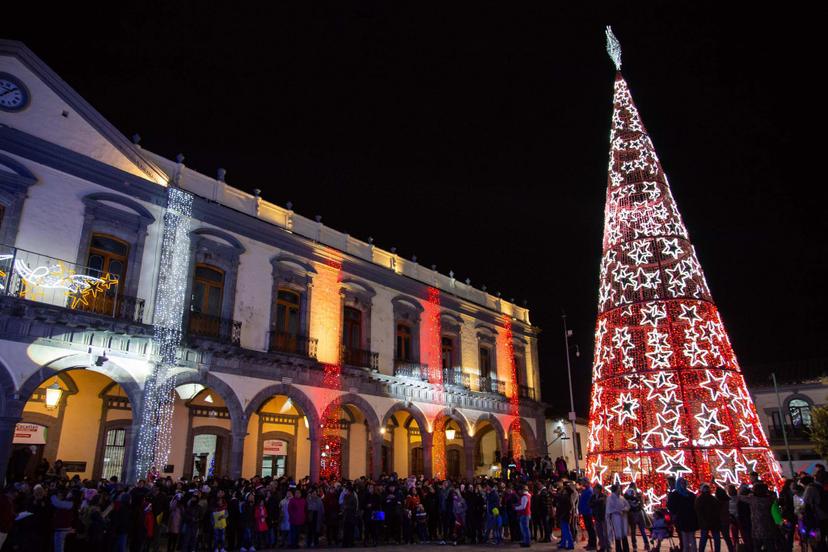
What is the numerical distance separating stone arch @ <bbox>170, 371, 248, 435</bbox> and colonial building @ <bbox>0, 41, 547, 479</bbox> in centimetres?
4

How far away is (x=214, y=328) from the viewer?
16.3 meters

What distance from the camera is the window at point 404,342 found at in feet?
73.7

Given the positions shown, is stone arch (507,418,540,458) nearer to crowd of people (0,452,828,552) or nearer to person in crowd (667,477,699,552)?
crowd of people (0,452,828,552)

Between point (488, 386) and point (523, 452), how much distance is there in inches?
168

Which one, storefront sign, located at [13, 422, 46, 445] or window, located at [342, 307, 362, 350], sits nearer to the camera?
storefront sign, located at [13, 422, 46, 445]

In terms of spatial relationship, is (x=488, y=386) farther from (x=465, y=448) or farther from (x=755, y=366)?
(x=755, y=366)

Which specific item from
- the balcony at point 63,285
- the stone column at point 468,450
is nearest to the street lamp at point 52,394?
the balcony at point 63,285

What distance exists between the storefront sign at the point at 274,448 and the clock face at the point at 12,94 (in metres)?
12.1

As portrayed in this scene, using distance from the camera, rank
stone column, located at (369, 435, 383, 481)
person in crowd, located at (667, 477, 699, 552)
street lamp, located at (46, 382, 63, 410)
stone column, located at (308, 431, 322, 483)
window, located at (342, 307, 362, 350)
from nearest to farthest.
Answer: person in crowd, located at (667, 477, 699, 552), street lamp, located at (46, 382, 63, 410), stone column, located at (308, 431, 322, 483), stone column, located at (369, 435, 383, 481), window, located at (342, 307, 362, 350)

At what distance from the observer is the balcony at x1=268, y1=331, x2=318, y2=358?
58.0 feet

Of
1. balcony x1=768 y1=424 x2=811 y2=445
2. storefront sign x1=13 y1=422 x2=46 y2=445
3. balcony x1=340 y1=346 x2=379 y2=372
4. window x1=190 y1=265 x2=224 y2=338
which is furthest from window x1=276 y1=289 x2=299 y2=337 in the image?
balcony x1=768 y1=424 x2=811 y2=445

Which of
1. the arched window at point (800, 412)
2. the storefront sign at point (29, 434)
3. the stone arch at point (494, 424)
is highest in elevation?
the arched window at point (800, 412)

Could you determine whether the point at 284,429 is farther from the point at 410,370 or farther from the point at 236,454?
the point at 410,370

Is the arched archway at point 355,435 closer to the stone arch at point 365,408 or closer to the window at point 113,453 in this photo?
the stone arch at point 365,408
